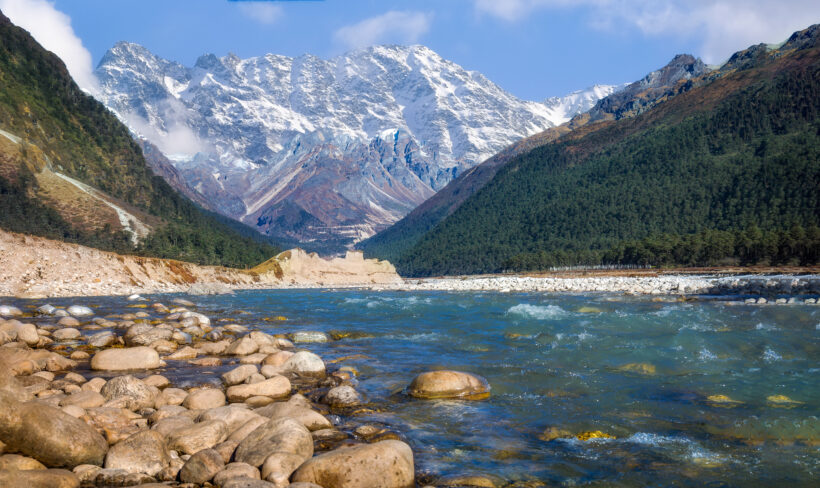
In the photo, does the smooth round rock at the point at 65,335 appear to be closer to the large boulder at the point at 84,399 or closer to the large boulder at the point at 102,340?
the large boulder at the point at 102,340

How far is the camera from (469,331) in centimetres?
2616

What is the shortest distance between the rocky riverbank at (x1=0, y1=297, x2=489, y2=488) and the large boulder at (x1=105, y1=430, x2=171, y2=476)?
16mm

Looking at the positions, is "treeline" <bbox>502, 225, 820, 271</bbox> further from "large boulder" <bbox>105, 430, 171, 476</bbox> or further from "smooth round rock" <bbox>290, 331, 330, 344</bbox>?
"large boulder" <bbox>105, 430, 171, 476</bbox>

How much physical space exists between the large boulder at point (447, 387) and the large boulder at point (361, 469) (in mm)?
5133

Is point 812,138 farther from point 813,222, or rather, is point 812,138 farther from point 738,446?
point 738,446

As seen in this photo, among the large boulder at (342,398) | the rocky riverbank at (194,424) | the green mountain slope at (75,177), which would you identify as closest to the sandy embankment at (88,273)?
A: the green mountain slope at (75,177)

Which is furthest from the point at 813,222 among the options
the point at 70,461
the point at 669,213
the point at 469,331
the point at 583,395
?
the point at 70,461

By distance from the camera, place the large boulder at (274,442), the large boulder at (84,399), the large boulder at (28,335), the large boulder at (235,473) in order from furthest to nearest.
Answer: the large boulder at (28,335) < the large boulder at (84,399) < the large boulder at (274,442) < the large boulder at (235,473)

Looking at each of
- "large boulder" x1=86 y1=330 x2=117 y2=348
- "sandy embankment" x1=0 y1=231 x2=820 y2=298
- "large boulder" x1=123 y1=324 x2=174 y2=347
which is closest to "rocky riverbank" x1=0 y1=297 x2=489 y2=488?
"large boulder" x1=86 y1=330 x2=117 y2=348

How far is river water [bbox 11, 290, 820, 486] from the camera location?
8406mm

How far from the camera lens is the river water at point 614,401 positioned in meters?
8.41

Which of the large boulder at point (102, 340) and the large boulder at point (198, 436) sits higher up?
the large boulder at point (102, 340)

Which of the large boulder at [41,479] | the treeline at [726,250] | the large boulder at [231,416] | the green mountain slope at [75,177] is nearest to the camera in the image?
the large boulder at [41,479]

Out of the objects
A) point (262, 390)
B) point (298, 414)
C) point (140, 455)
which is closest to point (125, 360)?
point (262, 390)
